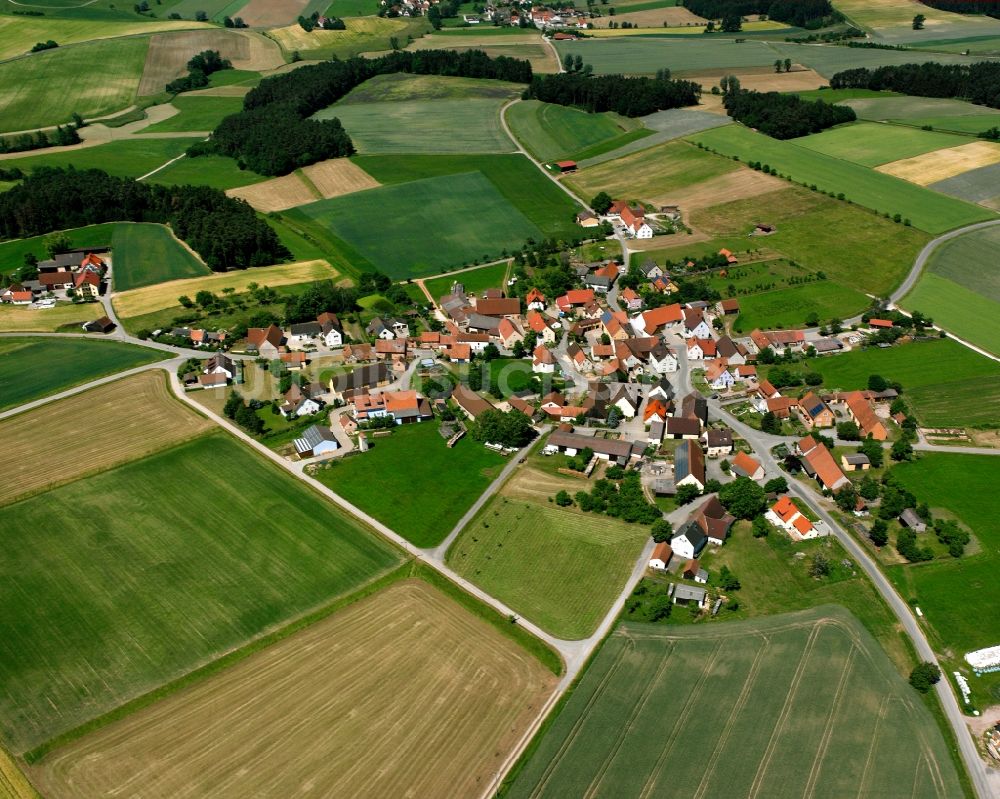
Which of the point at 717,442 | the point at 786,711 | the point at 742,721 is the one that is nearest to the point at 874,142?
the point at 717,442

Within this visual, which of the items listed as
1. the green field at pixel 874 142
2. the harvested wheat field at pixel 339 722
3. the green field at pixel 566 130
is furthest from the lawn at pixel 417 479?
the green field at pixel 874 142

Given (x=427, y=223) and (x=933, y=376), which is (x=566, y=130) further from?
(x=933, y=376)

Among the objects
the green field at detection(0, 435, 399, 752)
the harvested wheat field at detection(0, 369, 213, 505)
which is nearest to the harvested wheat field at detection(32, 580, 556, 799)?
the green field at detection(0, 435, 399, 752)

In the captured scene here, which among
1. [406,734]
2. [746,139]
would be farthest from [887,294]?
[406,734]

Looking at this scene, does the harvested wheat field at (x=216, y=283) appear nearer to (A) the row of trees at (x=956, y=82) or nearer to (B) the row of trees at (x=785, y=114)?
(B) the row of trees at (x=785, y=114)

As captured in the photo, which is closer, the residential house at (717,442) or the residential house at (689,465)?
the residential house at (689,465)

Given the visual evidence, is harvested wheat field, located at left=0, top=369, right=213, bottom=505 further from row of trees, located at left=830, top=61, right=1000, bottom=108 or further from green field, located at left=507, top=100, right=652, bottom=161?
row of trees, located at left=830, top=61, right=1000, bottom=108

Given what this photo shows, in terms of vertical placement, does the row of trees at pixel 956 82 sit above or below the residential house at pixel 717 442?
above
